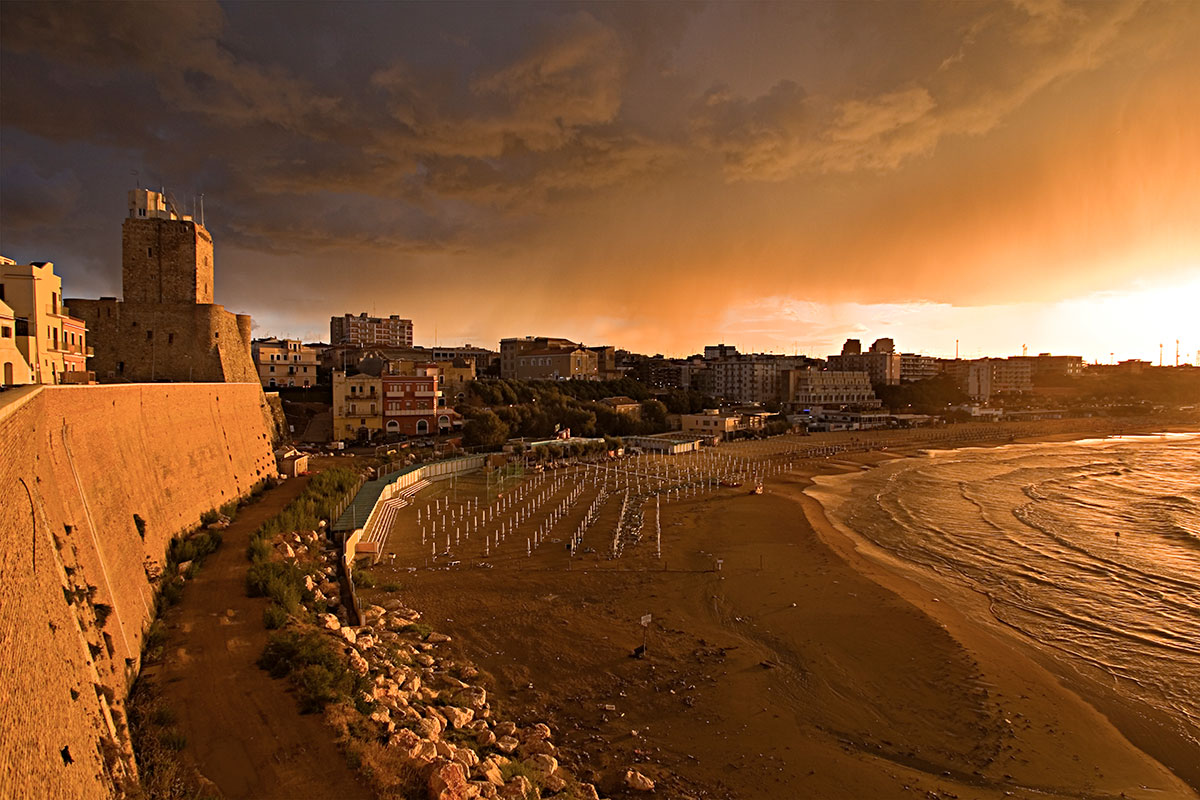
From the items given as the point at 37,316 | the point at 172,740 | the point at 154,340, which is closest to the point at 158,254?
the point at 154,340

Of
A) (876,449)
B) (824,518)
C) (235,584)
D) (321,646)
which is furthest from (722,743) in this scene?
(876,449)

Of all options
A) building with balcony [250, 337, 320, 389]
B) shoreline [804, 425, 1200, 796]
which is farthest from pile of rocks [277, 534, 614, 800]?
building with balcony [250, 337, 320, 389]

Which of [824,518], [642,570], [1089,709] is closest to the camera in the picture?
[1089,709]

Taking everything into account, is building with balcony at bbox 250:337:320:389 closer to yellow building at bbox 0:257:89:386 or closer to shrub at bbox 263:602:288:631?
yellow building at bbox 0:257:89:386

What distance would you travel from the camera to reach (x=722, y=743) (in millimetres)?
11805

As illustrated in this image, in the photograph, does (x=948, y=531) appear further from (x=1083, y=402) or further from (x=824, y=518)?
(x=1083, y=402)

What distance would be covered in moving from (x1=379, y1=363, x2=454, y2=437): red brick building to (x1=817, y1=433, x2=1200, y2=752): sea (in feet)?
103

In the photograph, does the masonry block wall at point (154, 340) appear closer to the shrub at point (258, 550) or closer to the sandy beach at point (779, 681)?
the sandy beach at point (779, 681)

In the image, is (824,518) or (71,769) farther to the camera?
(824,518)

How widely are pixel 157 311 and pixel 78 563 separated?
25.5 metres

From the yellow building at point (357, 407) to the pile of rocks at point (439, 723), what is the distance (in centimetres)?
3475

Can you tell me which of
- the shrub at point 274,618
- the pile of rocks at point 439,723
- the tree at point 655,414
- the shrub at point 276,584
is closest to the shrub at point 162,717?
the pile of rocks at point 439,723

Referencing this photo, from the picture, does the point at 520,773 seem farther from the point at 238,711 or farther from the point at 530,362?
the point at 530,362

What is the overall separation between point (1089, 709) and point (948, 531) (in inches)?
640
